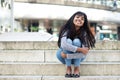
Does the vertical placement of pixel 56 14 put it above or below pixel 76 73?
above

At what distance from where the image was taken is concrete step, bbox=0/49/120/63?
295 inches

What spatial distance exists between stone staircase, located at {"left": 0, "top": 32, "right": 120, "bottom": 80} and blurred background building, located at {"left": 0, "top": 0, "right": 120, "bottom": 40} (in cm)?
2130

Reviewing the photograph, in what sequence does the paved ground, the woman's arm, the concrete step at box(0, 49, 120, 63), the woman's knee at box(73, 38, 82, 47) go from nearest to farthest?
the woman's arm → the woman's knee at box(73, 38, 82, 47) → the concrete step at box(0, 49, 120, 63) → the paved ground

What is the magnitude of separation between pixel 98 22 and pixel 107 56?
2975cm

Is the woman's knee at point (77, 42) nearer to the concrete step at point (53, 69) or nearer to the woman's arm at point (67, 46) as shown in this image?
the woman's arm at point (67, 46)

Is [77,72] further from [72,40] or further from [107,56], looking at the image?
[107,56]

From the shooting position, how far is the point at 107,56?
751cm

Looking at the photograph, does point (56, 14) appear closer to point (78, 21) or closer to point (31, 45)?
point (31, 45)

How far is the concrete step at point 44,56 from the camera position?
24.6 feet

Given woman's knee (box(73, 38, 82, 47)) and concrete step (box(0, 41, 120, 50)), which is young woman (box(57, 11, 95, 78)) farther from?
concrete step (box(0, 41, 120, 50))

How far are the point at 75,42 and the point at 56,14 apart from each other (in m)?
27.2

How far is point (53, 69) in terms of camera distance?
7039 millimetres

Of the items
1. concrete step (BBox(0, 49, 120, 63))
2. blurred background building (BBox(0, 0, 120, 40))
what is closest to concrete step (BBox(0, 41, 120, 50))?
concrete step (BBox(0, 49, 120, 63))

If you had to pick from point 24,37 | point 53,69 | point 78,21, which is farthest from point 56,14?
point 78,21
